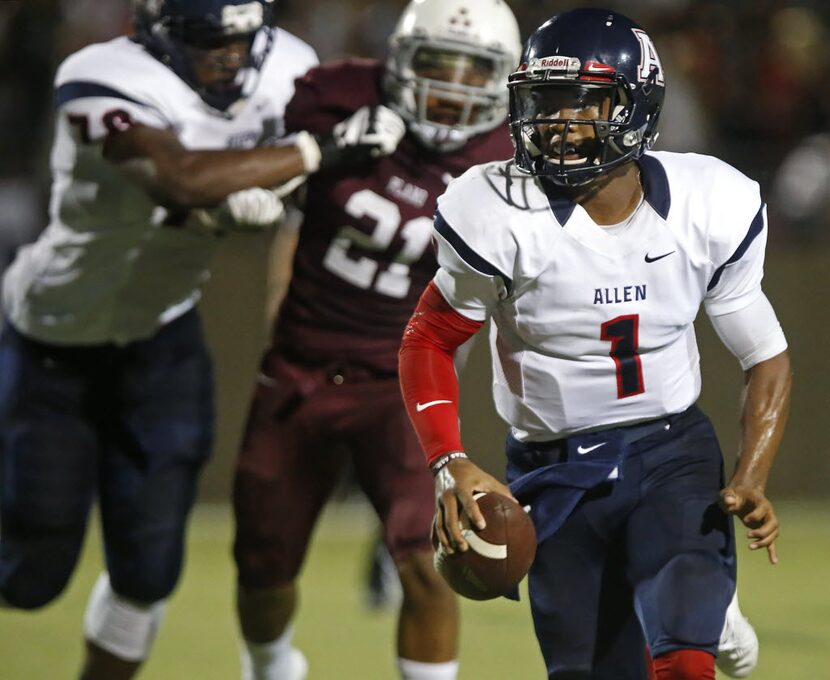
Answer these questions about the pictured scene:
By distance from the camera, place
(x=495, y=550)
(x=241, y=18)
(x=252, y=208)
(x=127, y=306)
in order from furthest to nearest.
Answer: (x=127, y=306), (x=241, y=18), (x=252, y=208), (x=495, y=550)

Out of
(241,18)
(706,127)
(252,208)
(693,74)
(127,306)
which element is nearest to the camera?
(252,208)

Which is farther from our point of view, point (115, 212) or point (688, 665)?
point (115, 212)

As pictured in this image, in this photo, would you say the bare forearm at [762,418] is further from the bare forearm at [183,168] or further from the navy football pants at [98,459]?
the navy football pants at [98,459]

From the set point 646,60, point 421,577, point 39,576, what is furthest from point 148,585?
point 646,60

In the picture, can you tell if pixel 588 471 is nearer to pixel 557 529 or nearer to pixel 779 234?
pixel 557 529

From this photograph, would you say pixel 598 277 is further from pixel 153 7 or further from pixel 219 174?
pixel 153 7

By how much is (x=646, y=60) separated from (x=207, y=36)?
124 centimetres

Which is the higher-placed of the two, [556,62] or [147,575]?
[556,62]

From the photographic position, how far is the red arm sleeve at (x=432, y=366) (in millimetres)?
2844

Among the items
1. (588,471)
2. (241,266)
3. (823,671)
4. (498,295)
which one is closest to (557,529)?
(588,471)

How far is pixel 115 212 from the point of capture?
3.77 metres

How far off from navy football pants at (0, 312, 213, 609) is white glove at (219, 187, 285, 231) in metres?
0.54

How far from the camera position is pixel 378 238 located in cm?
389

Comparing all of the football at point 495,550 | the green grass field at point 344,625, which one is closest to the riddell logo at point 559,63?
the football at point 495,550
